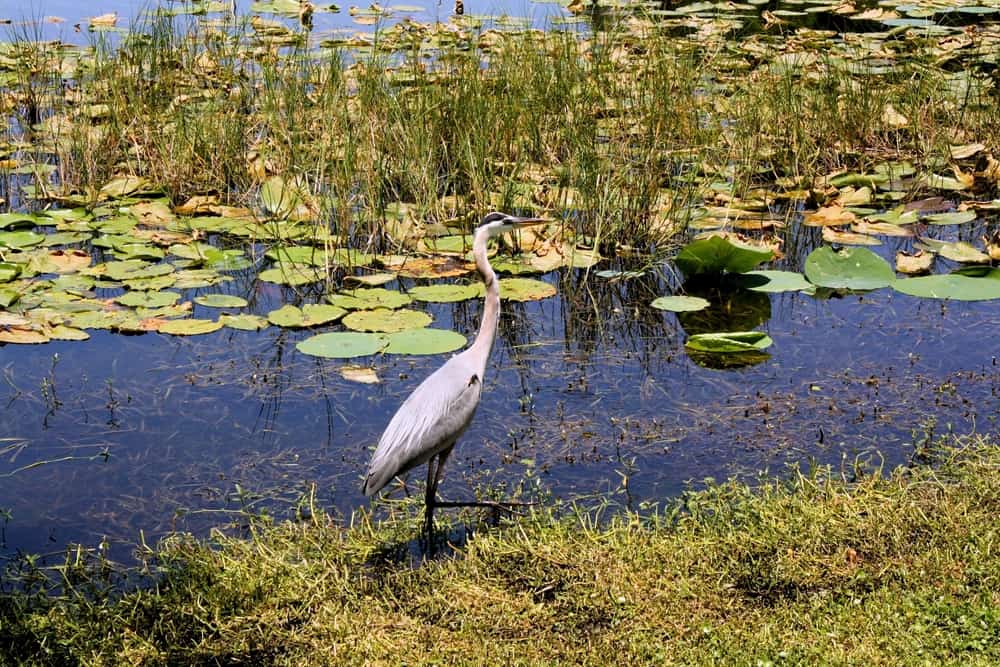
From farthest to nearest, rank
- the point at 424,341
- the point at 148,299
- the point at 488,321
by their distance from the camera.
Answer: the point at 148,299 < the point at 424,341 < the point at 488,321

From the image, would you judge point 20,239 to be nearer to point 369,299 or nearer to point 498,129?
point 369,299

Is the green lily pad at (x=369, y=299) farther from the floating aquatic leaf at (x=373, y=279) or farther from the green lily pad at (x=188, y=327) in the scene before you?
the green lily pad at (x=188, y=327)

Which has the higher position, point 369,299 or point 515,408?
point 369,299

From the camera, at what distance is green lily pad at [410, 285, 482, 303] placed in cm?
588

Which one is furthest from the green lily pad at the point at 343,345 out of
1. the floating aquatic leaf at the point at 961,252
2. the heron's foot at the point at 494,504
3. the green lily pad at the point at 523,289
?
the floating aquatic leaf at the point at 961,252

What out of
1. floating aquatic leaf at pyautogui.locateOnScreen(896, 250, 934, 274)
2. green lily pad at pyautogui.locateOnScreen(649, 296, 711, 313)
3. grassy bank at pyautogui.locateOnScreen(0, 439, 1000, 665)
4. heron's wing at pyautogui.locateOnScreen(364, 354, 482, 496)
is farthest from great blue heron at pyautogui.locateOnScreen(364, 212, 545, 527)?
floating aquatic leaf at pyautogui.locateOnScreen(896, 250, 934, 274)

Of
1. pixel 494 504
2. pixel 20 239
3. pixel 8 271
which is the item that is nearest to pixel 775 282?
pixel 494 504

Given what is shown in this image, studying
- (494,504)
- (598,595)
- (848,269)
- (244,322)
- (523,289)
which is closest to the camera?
(598,595)

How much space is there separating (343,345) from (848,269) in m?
2.62

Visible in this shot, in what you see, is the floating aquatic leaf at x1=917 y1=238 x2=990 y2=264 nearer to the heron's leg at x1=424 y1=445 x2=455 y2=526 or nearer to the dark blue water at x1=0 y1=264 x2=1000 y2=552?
the dark blue water at x1=0 y1=264 x2=1000 y2=552

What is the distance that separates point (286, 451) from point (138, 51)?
4.62 m

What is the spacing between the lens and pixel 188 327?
5520 mm

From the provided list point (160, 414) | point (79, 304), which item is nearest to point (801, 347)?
point (160, 414)

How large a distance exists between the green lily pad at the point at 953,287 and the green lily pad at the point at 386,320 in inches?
94.1
